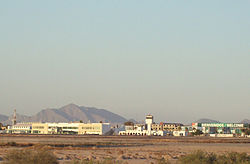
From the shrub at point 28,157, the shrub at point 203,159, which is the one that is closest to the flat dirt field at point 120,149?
the shrub at point 203,159

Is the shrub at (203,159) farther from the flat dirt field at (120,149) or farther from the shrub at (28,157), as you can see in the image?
the shrub at (28,157)

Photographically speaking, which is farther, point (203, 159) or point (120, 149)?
point (120, 149)

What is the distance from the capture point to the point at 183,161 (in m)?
32.2

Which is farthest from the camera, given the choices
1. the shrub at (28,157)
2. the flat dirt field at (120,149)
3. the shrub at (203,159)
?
the flat dirt field at (120,149)

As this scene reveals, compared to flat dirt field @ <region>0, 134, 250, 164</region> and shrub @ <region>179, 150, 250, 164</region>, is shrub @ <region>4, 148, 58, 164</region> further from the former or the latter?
flat dirt field @ <region>0, 134, 250, 164</region>

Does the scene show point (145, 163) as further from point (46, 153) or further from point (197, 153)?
point (46, 153)

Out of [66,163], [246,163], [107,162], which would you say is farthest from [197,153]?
[66,163]

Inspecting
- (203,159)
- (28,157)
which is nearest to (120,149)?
(203,159)

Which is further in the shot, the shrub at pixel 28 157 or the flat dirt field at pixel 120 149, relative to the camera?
the flat dirt field at pixel 120 149

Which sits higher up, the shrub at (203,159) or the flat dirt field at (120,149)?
the shrub at (203,159)

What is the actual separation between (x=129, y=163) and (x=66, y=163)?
5661mm

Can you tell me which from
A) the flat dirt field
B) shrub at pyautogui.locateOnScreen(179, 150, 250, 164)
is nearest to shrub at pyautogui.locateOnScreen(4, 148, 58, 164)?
shrub at pyautogui.locateOnScreen(179, 150, 250, 164)

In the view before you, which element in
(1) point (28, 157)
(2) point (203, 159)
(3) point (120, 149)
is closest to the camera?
(1) point (28, 157)

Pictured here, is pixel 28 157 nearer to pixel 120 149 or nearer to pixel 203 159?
pixel 203 159
